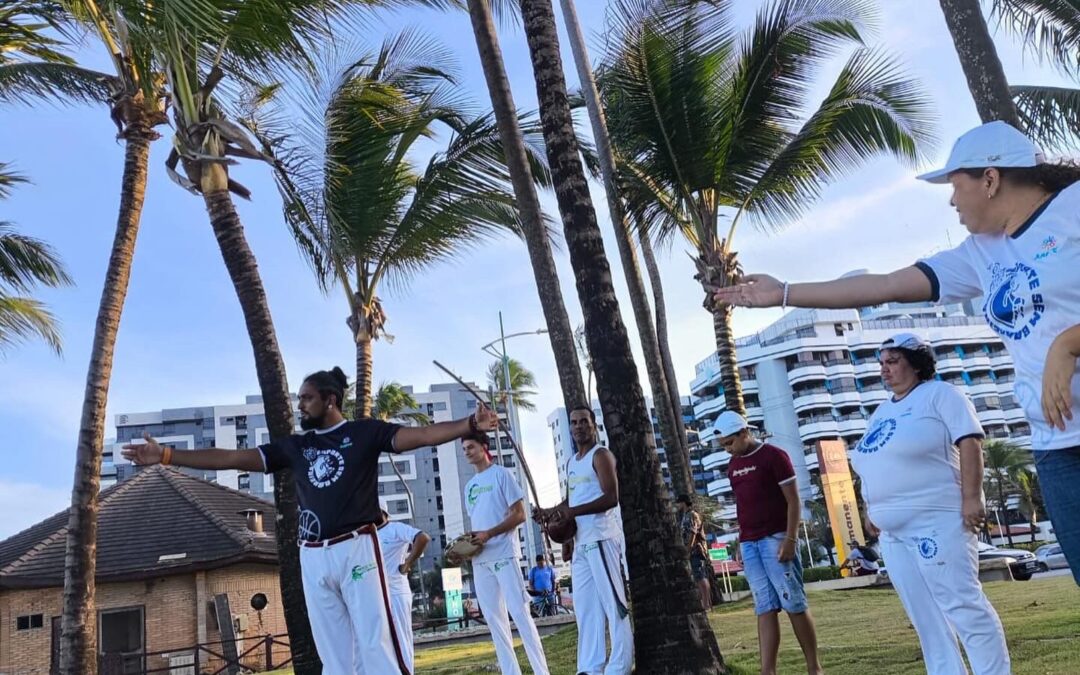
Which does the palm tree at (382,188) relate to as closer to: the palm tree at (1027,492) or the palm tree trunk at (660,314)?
the palm tree trunk at (660,314)

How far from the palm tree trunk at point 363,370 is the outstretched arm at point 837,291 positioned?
12295 mm

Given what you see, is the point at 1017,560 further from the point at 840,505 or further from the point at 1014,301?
the point at 1014,301

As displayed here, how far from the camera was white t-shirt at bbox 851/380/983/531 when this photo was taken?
13.7ft

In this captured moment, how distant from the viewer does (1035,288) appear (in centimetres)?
254

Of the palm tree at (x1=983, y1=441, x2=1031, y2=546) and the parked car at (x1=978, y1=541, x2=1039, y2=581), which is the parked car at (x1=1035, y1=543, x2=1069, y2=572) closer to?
the parked car at (x1=978, y1=541, x2=1039, y2=581)

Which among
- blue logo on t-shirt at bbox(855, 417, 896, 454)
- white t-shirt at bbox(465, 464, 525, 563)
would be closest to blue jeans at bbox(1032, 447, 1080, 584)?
blue logo on t-shirt at bbox(855, 417, 896, 454)

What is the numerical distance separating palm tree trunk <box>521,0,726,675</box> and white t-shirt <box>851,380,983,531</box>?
6.92 feet

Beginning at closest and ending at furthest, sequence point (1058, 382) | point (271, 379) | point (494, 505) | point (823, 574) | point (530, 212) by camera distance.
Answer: point (1058, 382), point (494, 505), point (271, 379), point (530, 212), point (823, 574)

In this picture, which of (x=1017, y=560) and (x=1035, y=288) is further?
(x=1017, y=560)

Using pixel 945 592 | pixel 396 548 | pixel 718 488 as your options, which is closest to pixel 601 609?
pixel 945 592

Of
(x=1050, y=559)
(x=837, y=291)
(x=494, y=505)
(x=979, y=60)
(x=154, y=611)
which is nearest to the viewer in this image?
(x=837, y=291)

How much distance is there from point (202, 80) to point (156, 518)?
57.3ft

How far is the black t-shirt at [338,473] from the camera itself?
4.71 m

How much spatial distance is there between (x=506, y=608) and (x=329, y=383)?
105 inches
